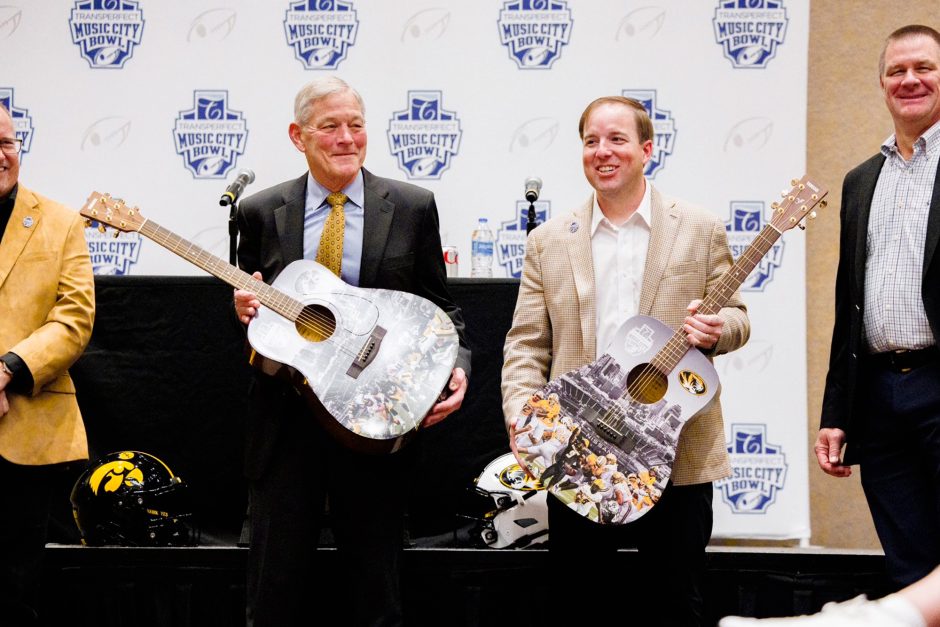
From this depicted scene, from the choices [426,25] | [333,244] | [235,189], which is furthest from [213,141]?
[333,244]

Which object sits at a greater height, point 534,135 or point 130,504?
point 534,135

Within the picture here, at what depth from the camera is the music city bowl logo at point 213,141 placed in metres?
5.40

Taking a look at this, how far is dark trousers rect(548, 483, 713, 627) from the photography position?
3.27 metres

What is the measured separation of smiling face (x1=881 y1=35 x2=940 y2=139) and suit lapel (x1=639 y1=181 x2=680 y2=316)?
0.77m

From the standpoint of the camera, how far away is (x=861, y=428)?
3.33 meters

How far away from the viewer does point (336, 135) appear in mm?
3475

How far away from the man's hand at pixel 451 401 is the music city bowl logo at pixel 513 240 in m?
1.89

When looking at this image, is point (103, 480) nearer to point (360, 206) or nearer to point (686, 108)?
point (360, 206)

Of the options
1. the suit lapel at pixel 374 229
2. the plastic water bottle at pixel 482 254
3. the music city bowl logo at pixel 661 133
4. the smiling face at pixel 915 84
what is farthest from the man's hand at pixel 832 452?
the music city bowl logo at pixel 661 133

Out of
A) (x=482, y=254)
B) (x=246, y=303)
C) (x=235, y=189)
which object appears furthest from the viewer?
(x=482, y=254)

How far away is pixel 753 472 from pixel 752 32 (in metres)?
2.30

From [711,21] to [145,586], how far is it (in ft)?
12.9

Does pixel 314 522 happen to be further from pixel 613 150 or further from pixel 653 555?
pixel 613 150

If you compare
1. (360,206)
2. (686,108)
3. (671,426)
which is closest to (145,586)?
(360,206)
